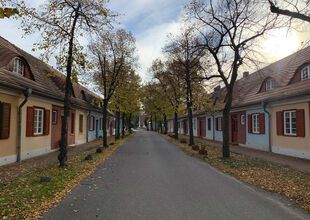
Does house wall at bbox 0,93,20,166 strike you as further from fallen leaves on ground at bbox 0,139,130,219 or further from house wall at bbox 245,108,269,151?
house wall at bbox 245,108,269,151

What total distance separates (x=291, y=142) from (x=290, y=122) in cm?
113

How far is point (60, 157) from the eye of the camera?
13.4m

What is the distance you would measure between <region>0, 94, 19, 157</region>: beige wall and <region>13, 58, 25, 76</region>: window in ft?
8.69

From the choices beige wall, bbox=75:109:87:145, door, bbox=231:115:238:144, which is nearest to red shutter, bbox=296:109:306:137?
door, bbox=231:115:238:144

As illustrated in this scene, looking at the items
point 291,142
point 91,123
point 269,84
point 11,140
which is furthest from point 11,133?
point 91,123

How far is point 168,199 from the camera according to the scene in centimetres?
815

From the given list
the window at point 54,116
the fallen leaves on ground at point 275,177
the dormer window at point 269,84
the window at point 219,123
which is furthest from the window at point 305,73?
the window at point 219,123

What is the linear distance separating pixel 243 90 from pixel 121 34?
11.3 m

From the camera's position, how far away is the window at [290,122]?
19000 mm

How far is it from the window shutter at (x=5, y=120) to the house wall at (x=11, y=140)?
229 mm

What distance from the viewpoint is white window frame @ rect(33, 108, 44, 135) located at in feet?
61.6

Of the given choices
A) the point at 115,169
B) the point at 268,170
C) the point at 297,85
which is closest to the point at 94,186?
the point at 115,169

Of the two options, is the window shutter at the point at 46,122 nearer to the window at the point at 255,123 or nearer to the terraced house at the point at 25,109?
the terraced house at the point at 25,109

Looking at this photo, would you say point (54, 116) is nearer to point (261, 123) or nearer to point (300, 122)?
point (261, 123)
